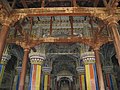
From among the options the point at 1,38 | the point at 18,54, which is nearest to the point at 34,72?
the point at 18,54

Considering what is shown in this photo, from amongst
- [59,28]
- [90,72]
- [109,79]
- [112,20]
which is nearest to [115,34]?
[112,20]

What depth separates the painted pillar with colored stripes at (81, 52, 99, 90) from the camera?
1102cm

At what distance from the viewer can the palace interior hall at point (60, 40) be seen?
21.9 ft

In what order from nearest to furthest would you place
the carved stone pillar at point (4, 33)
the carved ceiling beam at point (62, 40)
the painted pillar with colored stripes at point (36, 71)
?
the carved stone pillar at point (4, 33) < the carved ceiling beam at point (62, 40) < the painted pillar with colored stripes at point (36, 71)

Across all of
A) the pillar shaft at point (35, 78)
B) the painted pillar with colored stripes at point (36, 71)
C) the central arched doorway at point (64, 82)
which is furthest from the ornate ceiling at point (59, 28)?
the pillar shaft at point (35, 78)

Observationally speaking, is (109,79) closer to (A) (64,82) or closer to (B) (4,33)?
(A) (64,82)

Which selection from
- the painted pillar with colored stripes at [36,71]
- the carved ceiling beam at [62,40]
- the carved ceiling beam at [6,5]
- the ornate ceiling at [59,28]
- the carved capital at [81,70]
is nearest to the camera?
the carved ceiling beam at [6,5]

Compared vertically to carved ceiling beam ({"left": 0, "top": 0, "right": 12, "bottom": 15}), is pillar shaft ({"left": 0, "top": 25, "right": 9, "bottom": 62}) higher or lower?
lower

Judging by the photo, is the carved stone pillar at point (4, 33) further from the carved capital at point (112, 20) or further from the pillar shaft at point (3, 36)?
the carved capital at point (112, 20)

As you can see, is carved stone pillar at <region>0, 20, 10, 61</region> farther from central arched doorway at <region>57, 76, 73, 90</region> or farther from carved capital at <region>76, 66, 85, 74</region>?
central arched doorway at <region>57, 76, 73, 90</region>

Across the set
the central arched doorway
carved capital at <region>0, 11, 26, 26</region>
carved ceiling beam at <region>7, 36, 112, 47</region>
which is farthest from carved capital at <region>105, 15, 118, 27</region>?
the central arched doorway

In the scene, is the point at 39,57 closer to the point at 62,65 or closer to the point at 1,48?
the point at 1,48

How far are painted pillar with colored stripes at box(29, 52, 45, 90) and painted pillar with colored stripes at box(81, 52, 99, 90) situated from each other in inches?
135

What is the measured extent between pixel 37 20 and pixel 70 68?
9146 millimetres
